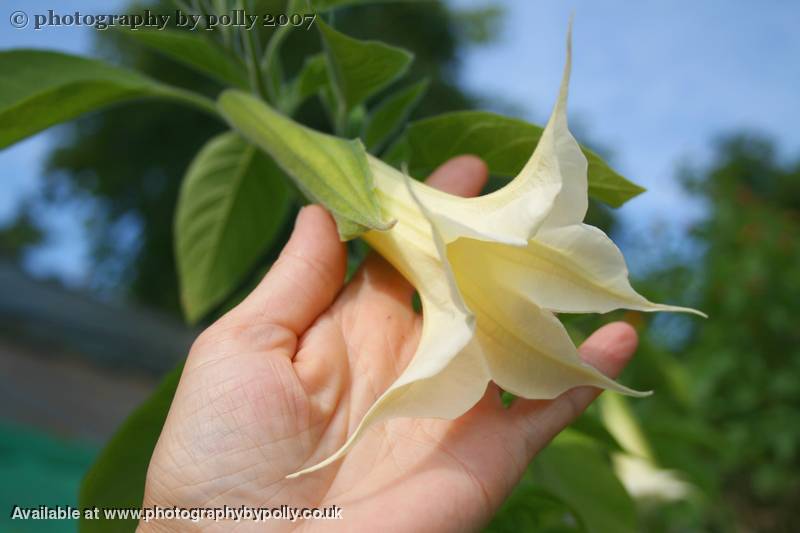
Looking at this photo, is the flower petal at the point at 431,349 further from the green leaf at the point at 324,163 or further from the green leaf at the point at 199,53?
the green leaf at the point at 199,53

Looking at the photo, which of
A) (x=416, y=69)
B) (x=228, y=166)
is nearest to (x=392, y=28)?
(x=416, y=69)

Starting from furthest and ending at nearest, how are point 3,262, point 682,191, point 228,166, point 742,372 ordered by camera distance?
point 3,262 < point 682,191 < point 742,372 < point 228,166

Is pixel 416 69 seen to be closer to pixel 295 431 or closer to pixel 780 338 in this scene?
pixel 780 338

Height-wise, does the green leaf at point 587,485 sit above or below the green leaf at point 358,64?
below

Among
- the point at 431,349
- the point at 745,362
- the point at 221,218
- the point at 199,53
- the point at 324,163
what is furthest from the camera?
the point at 745,362

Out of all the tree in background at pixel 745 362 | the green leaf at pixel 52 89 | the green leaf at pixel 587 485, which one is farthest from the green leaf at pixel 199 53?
the tree in background at pixel 745 362

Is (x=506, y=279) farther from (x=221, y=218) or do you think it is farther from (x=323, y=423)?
(x=221, y=218)

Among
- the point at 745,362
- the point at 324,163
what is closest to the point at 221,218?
the point at 324,163
